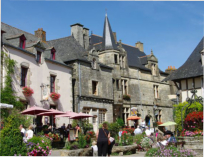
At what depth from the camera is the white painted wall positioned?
19859mm

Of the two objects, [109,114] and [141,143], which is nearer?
[141,143]

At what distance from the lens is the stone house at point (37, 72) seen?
19922mm

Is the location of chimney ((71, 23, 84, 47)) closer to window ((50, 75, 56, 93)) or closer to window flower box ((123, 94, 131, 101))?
window flower box ((123, 94, 131, 101))

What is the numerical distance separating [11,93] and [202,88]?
13.2m

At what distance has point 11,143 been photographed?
9.45 m

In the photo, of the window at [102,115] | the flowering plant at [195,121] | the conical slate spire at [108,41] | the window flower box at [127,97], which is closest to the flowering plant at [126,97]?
the window flower box at [127,97]

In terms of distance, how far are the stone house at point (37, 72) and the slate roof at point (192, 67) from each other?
835cm

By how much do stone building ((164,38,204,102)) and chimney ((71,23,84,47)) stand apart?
8.93m

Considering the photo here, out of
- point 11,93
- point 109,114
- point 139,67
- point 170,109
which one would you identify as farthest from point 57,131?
point 170,109

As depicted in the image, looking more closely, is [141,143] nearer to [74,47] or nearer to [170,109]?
[74,47]

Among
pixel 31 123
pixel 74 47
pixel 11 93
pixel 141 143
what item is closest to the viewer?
pixel 141 143

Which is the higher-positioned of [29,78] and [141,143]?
[29,78]

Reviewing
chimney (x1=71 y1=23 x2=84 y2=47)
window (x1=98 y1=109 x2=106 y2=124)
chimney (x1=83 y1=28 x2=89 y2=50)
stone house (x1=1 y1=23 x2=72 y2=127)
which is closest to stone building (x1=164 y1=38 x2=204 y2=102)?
window (x1=98 y1=109 x2=106 y2=124)

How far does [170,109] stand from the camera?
35000 mm
